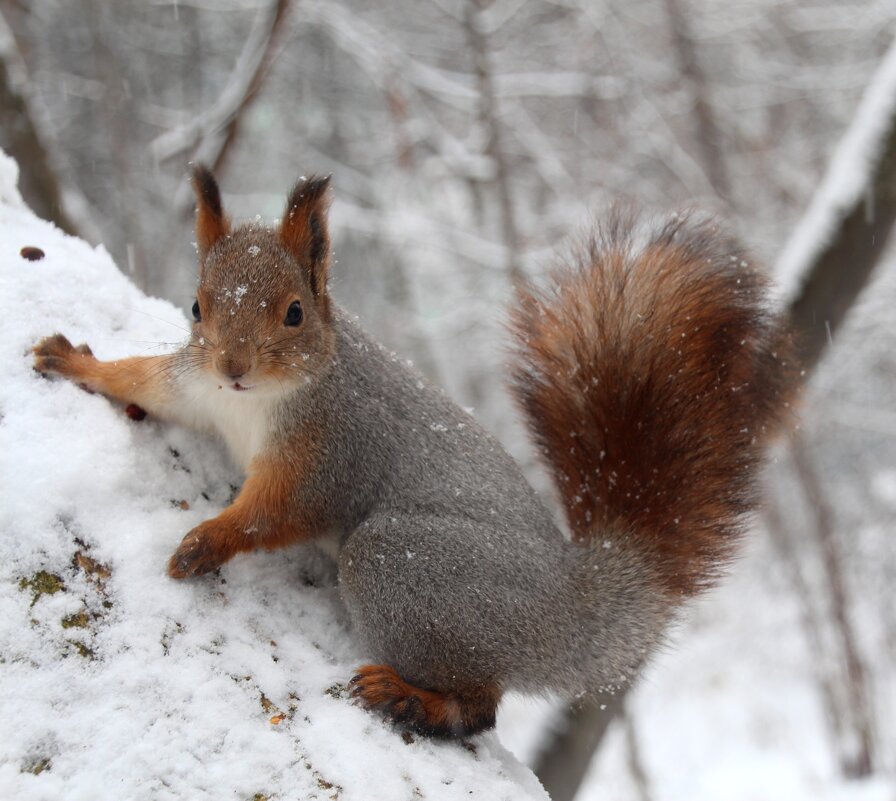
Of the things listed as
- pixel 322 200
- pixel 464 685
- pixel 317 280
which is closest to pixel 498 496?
pixel 464 685

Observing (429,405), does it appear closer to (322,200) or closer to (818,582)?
(322,200)

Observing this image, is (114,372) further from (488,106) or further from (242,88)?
(488,106)

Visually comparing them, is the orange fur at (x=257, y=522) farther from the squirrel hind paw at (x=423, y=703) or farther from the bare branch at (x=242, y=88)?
the bare branch at (x=242, y=88)

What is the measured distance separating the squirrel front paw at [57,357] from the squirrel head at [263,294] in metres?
0.23

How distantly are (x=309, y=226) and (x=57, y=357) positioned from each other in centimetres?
58

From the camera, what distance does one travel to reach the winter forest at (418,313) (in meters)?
1.32

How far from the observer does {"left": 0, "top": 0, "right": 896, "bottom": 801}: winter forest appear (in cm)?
132

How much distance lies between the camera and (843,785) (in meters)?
6.09

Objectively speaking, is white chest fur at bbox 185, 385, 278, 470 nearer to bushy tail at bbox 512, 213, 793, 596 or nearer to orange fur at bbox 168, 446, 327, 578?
orange fur at bbox 168, 446, 327, 578

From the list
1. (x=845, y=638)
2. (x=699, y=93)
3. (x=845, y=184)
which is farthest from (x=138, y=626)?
(x=699, y=93)

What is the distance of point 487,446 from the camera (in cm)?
198

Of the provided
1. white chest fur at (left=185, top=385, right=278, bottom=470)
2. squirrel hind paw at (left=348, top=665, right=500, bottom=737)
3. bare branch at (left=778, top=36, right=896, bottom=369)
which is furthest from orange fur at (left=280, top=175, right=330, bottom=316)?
bare branch at (left=778, top=36, right=896, bottom=369)

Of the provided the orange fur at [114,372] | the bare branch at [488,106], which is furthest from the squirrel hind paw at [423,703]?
the bare branch at [488,106]

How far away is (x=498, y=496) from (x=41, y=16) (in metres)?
7.06
